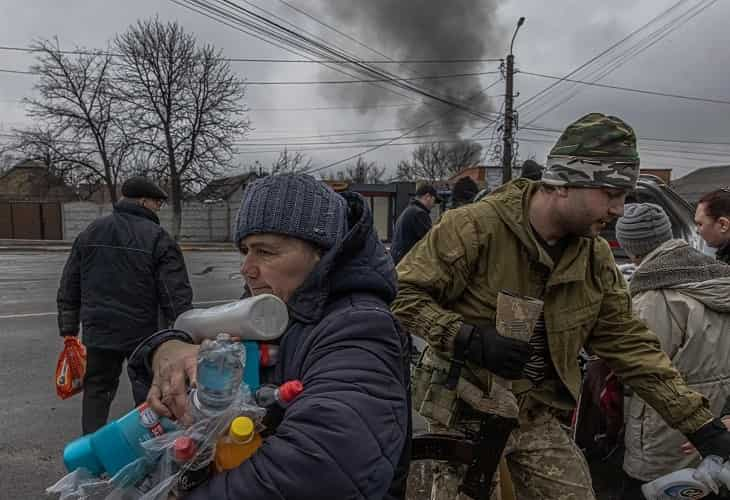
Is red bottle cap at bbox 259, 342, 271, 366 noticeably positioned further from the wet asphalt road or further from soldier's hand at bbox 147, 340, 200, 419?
the wet asphalt road

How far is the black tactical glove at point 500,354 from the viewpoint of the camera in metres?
1.80

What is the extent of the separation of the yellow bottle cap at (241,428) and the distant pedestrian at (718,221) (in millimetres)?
3422

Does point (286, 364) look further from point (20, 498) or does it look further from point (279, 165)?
point (279, 165)

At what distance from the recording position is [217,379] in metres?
0.95

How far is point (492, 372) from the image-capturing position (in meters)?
1.87

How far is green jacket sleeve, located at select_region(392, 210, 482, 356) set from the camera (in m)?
1.98

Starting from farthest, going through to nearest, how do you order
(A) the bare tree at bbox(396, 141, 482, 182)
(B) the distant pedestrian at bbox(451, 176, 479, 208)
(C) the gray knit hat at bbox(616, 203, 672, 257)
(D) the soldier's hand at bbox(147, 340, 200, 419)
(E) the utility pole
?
(A) the bare tree at bbox(396, 141, 482, 182) → (E) the utility pole → (B) the distant pedestrian at bbox(451, 176, 479, 208) → (C) the gray knit hat at bbox(616, 203, 672, 257) → (D) the soldier's hand at bbox(147, 340, 200, 419)

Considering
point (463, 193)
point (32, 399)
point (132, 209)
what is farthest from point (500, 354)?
point (463, 193)

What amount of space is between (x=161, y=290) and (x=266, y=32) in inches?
485

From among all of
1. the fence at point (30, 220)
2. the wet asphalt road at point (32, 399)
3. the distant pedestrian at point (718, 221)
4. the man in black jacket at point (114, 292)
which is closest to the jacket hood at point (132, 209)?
the man in black jacket at point (114, 292)

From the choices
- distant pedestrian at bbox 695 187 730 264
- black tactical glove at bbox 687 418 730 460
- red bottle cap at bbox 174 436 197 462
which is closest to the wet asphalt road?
red bottle cap at bbox 174 436 197 462

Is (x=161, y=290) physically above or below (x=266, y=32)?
below

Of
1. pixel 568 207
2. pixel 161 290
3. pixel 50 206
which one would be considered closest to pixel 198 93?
pixel 50 206

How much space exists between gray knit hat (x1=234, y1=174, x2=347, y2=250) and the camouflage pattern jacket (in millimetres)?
831
